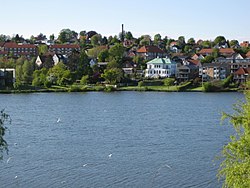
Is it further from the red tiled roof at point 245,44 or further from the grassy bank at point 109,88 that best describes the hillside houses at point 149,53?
the grassy bank at point 109,88

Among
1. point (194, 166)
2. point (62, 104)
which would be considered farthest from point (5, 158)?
point (62, 104)

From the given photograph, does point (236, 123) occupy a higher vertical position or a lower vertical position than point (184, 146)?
higher

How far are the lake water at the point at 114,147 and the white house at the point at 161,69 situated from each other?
27224 mm

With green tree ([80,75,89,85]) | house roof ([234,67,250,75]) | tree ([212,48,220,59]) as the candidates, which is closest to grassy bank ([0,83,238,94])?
green tree ([80,75,89,85])

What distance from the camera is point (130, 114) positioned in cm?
3105

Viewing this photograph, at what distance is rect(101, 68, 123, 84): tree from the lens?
182ft

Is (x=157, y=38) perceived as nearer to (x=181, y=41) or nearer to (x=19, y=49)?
(x=181, y=41)

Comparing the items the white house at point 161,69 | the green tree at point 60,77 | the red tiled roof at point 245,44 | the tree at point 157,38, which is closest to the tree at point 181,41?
the tree at point 157,38

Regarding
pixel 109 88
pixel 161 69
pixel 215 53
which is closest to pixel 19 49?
pixel 215 53

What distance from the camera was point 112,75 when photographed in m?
55.5

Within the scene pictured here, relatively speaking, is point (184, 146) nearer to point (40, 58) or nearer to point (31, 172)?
point (31, 172)

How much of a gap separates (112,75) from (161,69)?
8.46 m

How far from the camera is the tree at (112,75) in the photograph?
182 ft

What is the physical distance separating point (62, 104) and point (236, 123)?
1164 inches
